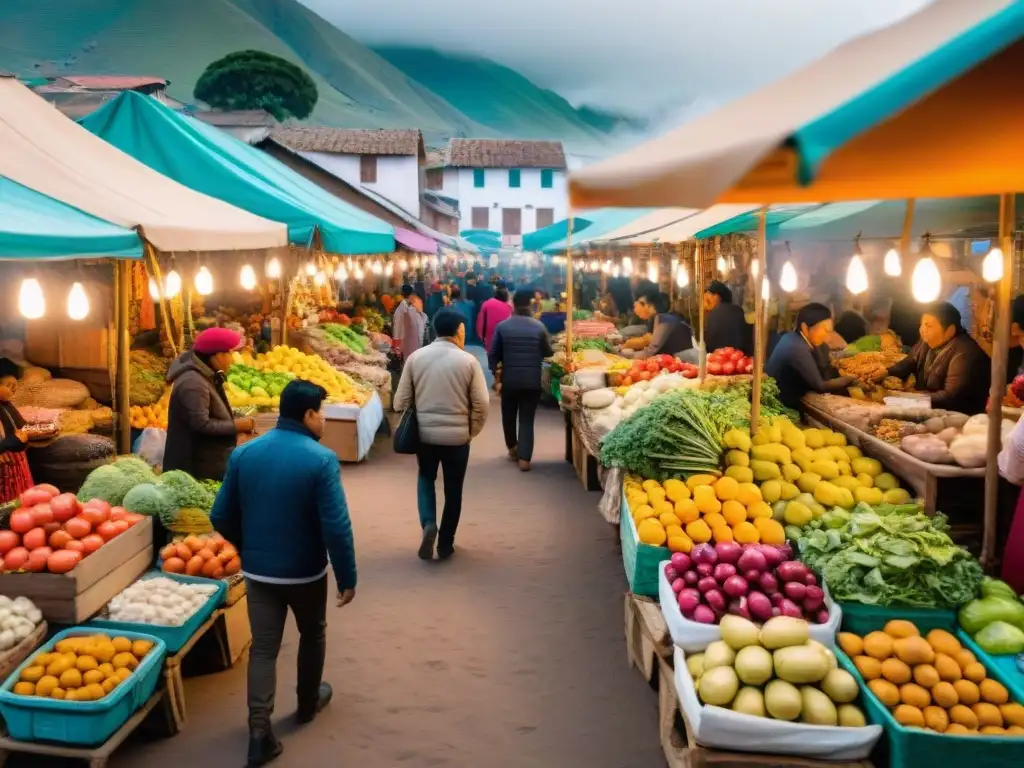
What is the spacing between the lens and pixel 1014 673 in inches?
139

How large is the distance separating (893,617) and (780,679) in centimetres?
75

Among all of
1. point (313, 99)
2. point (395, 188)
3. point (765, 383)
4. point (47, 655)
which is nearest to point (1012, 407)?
point (765, 383)

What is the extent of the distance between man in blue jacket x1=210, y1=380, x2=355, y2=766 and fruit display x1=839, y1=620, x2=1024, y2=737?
7.55 ft

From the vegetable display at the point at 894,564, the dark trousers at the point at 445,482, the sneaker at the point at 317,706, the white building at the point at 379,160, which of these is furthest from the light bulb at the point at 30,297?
the white building at the point at 379,160

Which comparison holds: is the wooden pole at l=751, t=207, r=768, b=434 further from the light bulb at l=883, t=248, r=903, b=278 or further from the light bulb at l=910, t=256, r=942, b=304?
the light bulb at l=883, t=248, r=903, b=278

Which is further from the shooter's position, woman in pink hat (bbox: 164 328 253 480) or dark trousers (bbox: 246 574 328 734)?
woman in pink hat (bbox: 164 328 253 480)

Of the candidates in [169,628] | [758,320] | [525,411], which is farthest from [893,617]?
[525,411]

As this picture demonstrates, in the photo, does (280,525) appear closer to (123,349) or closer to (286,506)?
(286,506)

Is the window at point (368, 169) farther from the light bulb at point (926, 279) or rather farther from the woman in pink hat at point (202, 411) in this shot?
the light bulb at point (926, 279)

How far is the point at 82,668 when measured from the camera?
388 cm

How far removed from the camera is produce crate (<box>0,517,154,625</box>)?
165 inches

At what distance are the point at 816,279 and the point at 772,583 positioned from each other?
9669mm

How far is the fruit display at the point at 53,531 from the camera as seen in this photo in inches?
166

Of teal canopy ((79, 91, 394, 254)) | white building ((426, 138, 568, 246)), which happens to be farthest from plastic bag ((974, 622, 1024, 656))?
white building ((426, 138, 568, 246))
